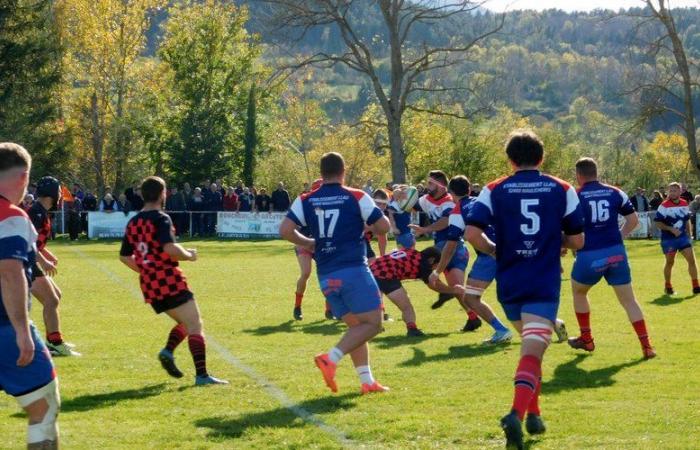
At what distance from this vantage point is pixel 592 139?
184 m

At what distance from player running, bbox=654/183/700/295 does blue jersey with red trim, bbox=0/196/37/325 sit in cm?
1424

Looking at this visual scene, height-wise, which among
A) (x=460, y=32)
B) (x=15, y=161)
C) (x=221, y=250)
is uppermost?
(x=460, y=32)

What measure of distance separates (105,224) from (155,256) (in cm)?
3038

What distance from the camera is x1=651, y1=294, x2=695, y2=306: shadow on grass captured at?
16484 mm

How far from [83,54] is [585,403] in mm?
53586

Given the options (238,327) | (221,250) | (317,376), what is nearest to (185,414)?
(317,376)

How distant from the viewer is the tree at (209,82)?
5162cm

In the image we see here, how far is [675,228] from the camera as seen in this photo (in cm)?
1791

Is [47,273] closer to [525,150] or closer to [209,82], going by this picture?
[525,150]

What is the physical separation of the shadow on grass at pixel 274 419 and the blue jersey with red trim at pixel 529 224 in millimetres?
1894

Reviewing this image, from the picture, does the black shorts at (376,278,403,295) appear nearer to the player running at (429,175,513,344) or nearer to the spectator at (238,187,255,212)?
the player running at (429,175,513,344)

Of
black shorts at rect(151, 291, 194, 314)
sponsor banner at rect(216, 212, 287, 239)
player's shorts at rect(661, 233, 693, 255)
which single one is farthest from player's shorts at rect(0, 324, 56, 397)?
sponsor banner at rect(216, 212, 287, 239)

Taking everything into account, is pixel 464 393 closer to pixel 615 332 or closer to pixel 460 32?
pixel 615 332

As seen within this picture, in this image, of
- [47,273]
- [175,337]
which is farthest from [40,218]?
[175,337]
